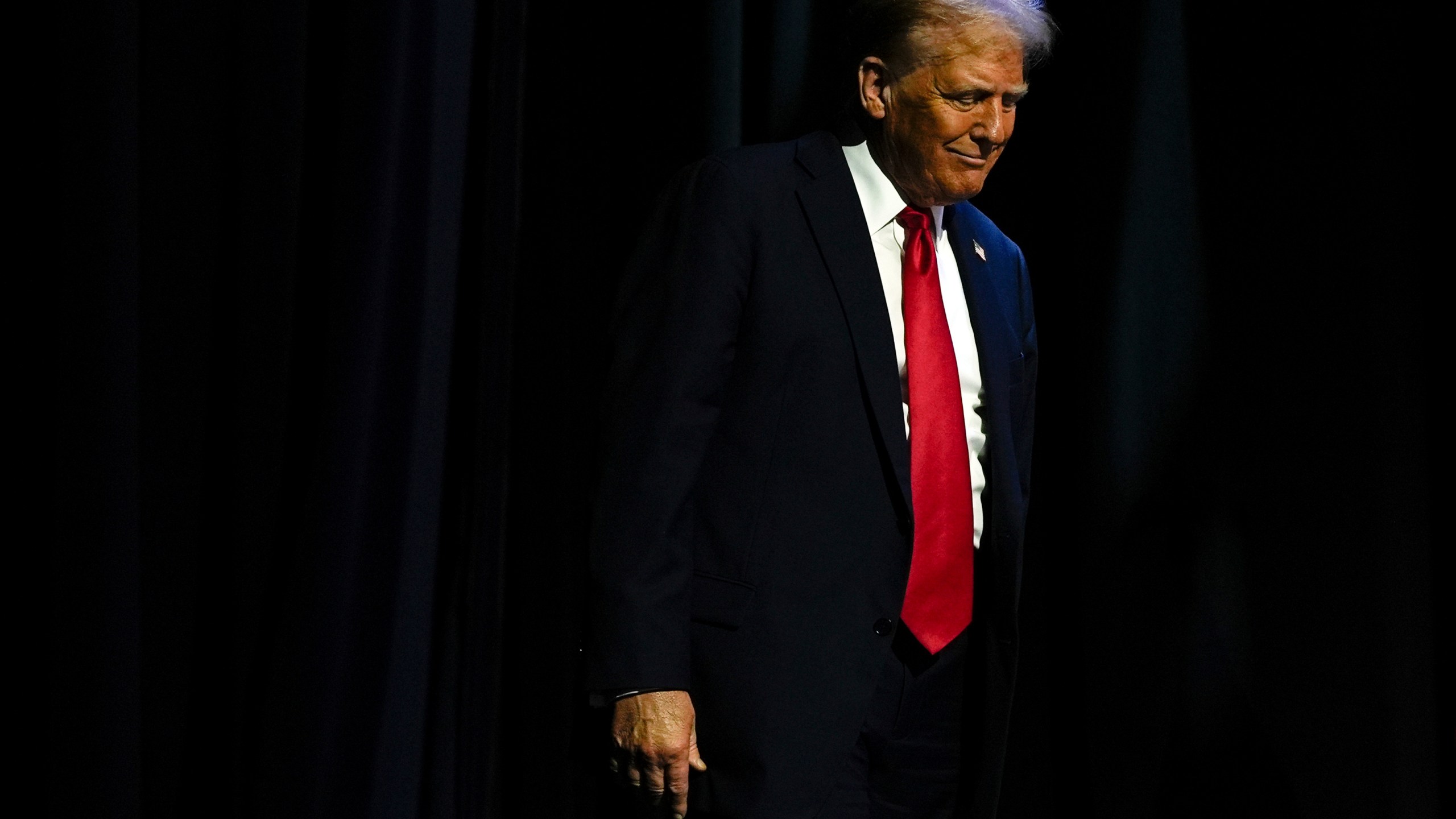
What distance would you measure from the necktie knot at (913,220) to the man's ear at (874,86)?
0.10 m

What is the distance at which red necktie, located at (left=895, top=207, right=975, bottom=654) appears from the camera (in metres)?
1.32

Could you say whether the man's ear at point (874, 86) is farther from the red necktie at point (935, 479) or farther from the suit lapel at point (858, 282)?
the red necktie at point (935, 479)

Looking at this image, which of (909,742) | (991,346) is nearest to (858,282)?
(991,346)

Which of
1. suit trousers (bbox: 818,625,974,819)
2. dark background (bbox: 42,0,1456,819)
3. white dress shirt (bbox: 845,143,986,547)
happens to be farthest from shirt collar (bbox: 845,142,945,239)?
suit trousers (bbox: 818,625,974,819)

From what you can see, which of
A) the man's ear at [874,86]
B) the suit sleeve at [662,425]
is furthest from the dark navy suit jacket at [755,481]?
the man's ear at [874,86]

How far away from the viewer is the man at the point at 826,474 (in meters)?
1.23

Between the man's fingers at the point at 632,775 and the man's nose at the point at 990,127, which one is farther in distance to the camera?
the man's nose at the point at 990,127

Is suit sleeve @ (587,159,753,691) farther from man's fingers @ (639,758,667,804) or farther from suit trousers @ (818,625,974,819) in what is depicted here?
suit trousers @ (818,625,974,819)

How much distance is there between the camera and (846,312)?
129 cm

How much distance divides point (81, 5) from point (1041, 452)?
4.42ft

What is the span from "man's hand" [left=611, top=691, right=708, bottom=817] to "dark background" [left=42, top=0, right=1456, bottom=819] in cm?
13

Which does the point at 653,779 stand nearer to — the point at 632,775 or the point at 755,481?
the point at 632,775

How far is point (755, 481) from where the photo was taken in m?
1.27

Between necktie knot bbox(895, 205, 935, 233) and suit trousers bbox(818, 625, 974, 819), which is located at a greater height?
necktie knot bbox(895, 205, 935, 233)
